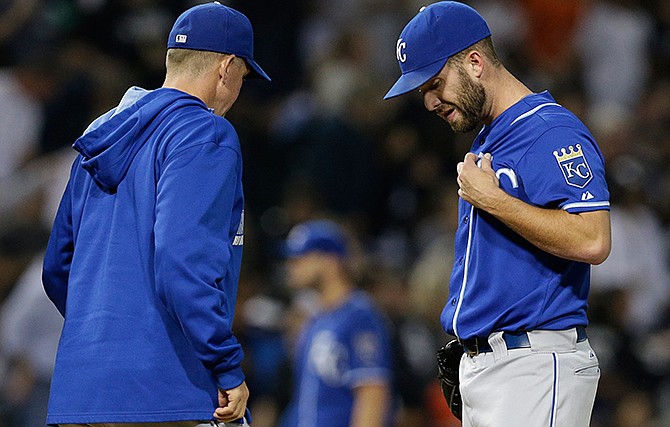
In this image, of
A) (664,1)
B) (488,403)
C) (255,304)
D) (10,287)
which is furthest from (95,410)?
(664,1)

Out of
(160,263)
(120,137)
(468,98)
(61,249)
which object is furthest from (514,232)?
(61,249)

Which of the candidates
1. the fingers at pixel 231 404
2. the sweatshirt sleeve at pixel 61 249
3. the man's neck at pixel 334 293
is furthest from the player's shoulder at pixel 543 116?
the man's neck at pixel 334 293

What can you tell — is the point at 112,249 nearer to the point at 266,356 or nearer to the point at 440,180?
the point at 266,356

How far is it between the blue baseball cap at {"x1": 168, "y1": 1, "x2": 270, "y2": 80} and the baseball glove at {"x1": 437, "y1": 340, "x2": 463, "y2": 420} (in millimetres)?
1455

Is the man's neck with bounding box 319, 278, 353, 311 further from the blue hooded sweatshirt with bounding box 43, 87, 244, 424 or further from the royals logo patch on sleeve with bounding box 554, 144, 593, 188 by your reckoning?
the royals logo patch on sleeve with bounding box 554, 144, 593, 188

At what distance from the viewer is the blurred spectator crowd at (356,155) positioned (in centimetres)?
923

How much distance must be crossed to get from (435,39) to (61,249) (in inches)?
66.1

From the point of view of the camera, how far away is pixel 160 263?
13.2ft

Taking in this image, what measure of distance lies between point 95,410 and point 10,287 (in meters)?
5.05

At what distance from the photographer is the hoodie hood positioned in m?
4.29

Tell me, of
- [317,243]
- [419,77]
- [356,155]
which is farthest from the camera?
[356,155]

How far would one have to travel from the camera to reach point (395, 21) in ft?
39.6

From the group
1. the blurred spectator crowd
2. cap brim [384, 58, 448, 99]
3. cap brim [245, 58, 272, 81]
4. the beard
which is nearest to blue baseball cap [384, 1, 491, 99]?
cap brim [384, 58, 448, 99]

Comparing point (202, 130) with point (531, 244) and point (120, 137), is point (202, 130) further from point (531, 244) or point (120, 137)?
point (531, 244)
